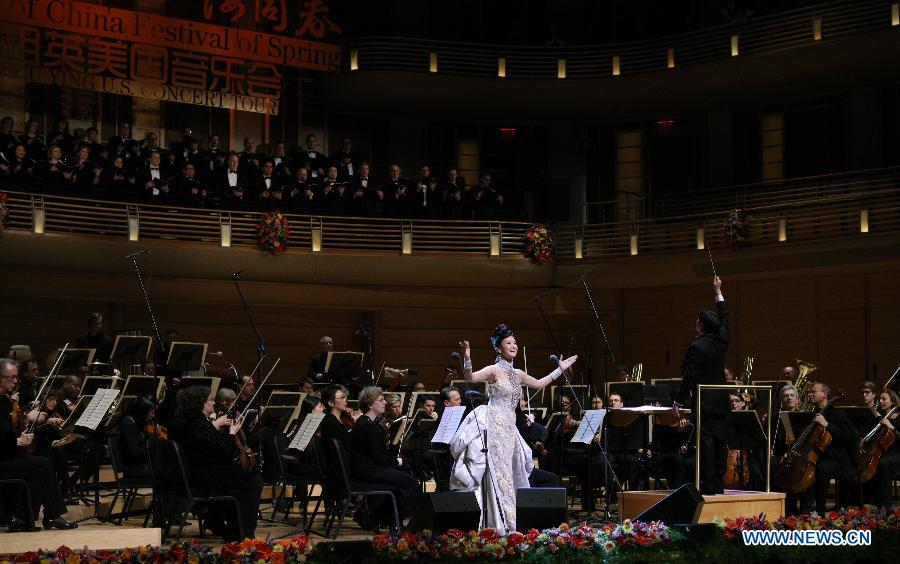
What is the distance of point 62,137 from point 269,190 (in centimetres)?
310

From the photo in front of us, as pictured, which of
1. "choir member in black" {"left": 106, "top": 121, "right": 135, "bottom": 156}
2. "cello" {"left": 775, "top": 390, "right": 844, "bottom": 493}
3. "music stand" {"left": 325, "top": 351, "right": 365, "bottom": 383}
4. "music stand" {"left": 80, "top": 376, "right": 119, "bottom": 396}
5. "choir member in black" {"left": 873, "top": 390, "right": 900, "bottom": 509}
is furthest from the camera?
"choir member in black" {"left": 106, "top": 121, "right": 135, "bottom": 156}

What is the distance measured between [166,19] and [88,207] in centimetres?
392

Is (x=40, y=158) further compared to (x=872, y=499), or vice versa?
(x=40, y=158)

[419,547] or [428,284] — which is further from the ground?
[428,284]

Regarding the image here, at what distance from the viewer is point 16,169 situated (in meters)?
15.6

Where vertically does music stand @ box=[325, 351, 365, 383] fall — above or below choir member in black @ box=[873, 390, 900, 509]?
above

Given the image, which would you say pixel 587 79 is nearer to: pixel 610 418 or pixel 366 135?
pixel 366 135

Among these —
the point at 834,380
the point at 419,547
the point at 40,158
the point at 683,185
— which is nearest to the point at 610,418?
the point at 419,547

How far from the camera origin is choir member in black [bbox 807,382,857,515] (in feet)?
30.9

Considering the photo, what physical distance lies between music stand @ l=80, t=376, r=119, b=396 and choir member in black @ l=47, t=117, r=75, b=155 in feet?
22.1

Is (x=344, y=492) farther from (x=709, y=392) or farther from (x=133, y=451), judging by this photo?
(x=709, y=392)

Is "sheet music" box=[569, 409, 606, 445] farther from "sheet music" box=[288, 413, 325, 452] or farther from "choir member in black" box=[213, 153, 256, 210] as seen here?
"choir member in black" box=[213, 153, 256, 210]

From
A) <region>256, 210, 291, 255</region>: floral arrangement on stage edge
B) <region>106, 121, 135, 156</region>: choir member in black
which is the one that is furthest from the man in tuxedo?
<region>256, 210, 291, 255</region>: floral arrangement on stage edge

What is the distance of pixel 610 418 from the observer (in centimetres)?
924
